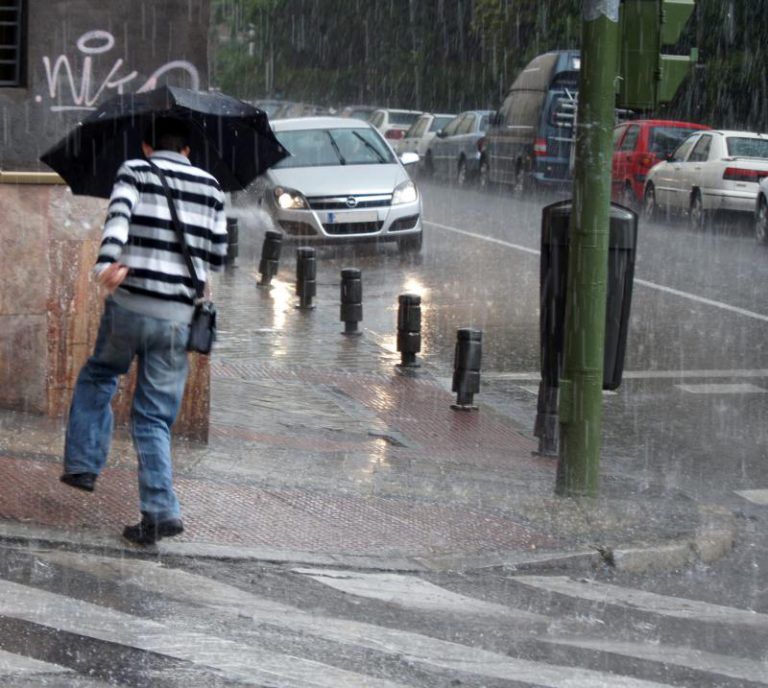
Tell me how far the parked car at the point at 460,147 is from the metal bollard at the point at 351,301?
73.9 ft

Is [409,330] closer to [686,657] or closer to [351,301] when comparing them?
[351,301]

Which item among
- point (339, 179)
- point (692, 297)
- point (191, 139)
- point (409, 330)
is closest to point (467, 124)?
point (339, 179)

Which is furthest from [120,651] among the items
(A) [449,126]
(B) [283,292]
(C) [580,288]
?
(A) [449,126]

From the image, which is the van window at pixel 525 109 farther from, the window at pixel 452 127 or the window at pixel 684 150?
the window at pixel 684 150

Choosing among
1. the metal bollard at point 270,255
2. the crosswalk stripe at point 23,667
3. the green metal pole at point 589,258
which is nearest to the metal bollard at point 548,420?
the green metal pole at point 589,258

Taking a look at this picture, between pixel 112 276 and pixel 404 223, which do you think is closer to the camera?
pixel 112 276

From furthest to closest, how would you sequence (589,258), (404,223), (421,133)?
(421,133) < (404,223) < (589,258)

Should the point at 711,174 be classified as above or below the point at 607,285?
below

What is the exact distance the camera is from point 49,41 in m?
8.94

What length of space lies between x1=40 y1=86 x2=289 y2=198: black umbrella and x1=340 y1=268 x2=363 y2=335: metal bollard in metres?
6.37

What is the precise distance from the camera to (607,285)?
8195 millimetres

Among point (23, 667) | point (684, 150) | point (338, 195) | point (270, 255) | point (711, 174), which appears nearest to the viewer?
point (23, 667)

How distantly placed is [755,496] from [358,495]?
232 centimetres

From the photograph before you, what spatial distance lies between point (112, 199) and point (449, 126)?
3236cm
